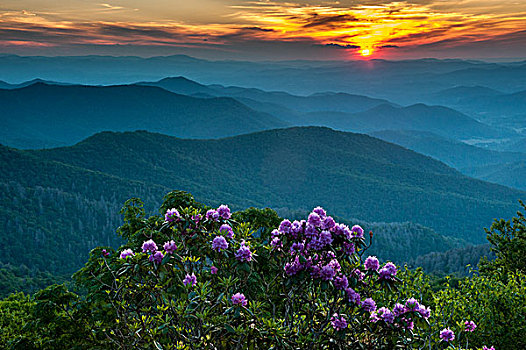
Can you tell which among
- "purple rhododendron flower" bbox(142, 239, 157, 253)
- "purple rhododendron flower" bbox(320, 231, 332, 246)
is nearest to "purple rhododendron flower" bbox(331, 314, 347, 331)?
"purple rhododendron flower" bbox(320, 231, 332, 246)

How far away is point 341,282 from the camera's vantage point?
24.3ft

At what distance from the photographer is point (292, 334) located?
7773 mm

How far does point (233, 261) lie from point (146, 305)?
98.7 inches

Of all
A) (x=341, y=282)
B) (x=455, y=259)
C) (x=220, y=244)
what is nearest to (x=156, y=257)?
(x=220, y=244)

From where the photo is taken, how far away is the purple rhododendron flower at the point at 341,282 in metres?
7.38

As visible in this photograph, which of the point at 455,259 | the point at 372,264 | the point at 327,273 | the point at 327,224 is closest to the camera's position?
the point at 327,273

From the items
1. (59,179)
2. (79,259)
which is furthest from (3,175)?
(79,259)

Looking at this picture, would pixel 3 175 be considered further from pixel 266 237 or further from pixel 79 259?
pixel 266 237

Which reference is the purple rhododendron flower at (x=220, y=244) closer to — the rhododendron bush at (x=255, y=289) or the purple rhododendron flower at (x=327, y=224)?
the rhododendron bush at (x=255, y=289)

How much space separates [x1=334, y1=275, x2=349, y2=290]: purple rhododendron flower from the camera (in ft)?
24.2

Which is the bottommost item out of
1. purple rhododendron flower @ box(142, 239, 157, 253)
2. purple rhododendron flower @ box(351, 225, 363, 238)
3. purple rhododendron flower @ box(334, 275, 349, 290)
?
purple rhododendron flower @ box(334, 275, 349, 290)

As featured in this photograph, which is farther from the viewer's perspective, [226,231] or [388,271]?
[226,231]

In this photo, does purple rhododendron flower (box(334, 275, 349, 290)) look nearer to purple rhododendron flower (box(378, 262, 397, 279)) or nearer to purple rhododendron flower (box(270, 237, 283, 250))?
purple rhododendron flower (box(378, 262, 397, 279))

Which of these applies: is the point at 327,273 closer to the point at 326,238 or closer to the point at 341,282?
the point at 341,282
